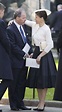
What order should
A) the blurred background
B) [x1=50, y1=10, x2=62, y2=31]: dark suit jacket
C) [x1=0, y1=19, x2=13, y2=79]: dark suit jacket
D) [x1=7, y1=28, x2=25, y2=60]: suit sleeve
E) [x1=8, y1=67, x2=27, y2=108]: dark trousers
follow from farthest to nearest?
the blurred background → [x1=50, y1=10, x2=62, y2=31]: dark suit jacket → [x1=8, y1=67, x2=27, y2=108]: dark trousers → [x1=7, y1=28, x2=25, y2=60]: suit sleeve → [x1=0, y1=19, x2=13, y2=79]: dark suit jacket

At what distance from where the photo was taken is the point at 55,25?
1841cm

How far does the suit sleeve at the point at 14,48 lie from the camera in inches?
356

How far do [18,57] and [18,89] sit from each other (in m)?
0.65

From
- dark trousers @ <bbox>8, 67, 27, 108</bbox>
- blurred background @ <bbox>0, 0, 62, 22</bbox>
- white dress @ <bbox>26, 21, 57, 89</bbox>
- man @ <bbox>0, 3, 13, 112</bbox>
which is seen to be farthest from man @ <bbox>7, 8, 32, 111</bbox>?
blurred background @ <bbox>0, 0, 62, 22</bbox>

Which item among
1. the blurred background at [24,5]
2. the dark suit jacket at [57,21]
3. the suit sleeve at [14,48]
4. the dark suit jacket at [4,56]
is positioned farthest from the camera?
the blurred background at [24,5]

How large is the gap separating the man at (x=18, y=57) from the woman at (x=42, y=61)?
18cm

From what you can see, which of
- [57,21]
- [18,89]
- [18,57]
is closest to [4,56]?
[18,57]

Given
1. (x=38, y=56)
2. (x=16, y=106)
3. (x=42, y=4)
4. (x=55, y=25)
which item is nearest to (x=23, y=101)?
(x=16, y=106)

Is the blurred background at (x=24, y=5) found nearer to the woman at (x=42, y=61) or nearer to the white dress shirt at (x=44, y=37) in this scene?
the woman at (x=42, y=61)

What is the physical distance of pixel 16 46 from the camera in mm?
9078

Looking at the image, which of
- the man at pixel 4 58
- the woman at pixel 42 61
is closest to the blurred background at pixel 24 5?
the woman at pixel 42 61

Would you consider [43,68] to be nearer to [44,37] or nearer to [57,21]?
[44,37]

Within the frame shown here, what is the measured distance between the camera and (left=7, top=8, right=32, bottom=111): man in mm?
9125

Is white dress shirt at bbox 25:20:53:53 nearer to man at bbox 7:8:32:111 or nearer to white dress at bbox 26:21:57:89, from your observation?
white dress at bbox 26:21:57:89
